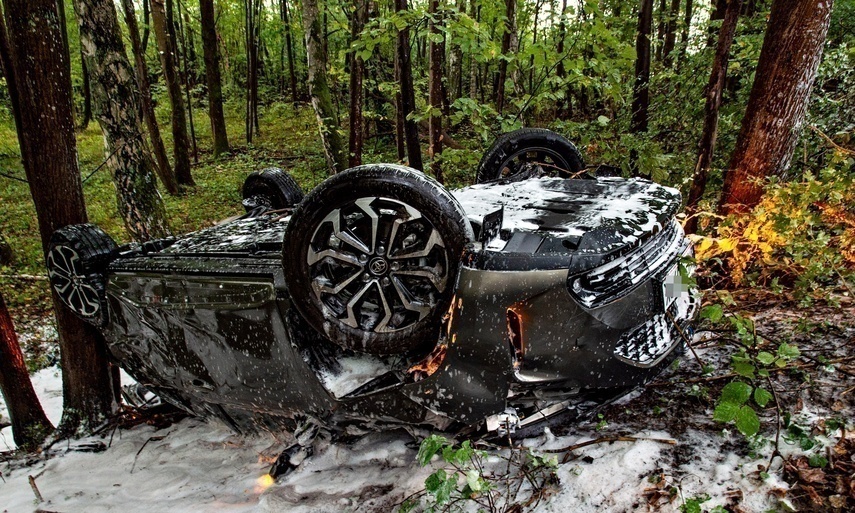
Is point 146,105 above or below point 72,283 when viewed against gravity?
above

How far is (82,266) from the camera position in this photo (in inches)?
129

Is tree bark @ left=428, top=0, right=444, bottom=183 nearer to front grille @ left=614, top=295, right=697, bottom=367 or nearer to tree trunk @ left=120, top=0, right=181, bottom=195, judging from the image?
front grille @ left=614, top=295, right=697, bottom=367

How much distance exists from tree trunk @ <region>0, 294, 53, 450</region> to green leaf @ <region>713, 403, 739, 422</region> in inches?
193

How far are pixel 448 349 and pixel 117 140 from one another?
656cm

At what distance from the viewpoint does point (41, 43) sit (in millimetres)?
3209

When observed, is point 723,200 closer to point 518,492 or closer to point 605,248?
point 605,248

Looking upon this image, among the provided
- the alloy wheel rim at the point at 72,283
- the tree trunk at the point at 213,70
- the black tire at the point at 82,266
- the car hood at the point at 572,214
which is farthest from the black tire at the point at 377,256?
the tree trunk at the point at 213,70

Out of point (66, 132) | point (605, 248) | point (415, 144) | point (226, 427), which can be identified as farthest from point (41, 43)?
point (415, 144)

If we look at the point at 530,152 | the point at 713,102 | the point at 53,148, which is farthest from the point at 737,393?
the point at 53,148

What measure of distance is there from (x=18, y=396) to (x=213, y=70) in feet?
42.5

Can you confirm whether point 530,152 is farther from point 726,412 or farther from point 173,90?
point 173,90

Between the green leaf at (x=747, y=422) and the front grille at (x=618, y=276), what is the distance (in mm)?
656

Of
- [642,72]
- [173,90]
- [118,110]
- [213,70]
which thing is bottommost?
[118,110]

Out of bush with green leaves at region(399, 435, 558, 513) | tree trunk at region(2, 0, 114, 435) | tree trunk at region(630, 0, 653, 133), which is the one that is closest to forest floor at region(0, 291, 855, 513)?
bush with green leaves at region(399, 435, 558, 513)
